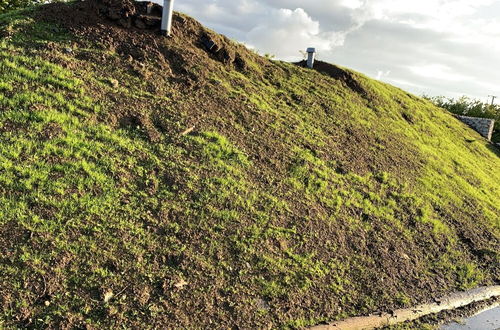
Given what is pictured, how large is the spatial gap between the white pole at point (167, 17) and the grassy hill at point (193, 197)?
227 millimetres

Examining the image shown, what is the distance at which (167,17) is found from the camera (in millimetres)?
7777

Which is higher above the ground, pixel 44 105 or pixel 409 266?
pixel 44 105

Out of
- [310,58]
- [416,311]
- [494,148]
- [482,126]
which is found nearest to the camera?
[416,311]

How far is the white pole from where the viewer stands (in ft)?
25.1

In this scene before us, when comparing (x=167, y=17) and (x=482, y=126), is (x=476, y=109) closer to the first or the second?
(x=482, y=126)

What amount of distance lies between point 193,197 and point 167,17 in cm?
437

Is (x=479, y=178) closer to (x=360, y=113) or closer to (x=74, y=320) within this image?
(x=360, y=113)

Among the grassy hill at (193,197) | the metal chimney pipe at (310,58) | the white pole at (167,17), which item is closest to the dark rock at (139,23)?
the grassy hill at (193,197)

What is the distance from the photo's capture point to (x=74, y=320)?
343 cm

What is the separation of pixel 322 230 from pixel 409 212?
8.37 feet

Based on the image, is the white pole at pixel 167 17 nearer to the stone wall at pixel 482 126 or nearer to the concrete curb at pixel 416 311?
the concrete curb at pixel 416 311

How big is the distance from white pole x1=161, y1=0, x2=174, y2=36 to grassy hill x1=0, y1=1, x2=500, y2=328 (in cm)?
23

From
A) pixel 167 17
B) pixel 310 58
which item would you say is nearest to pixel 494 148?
pixel 310 58

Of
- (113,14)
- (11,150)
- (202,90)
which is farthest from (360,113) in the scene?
(11,150)
